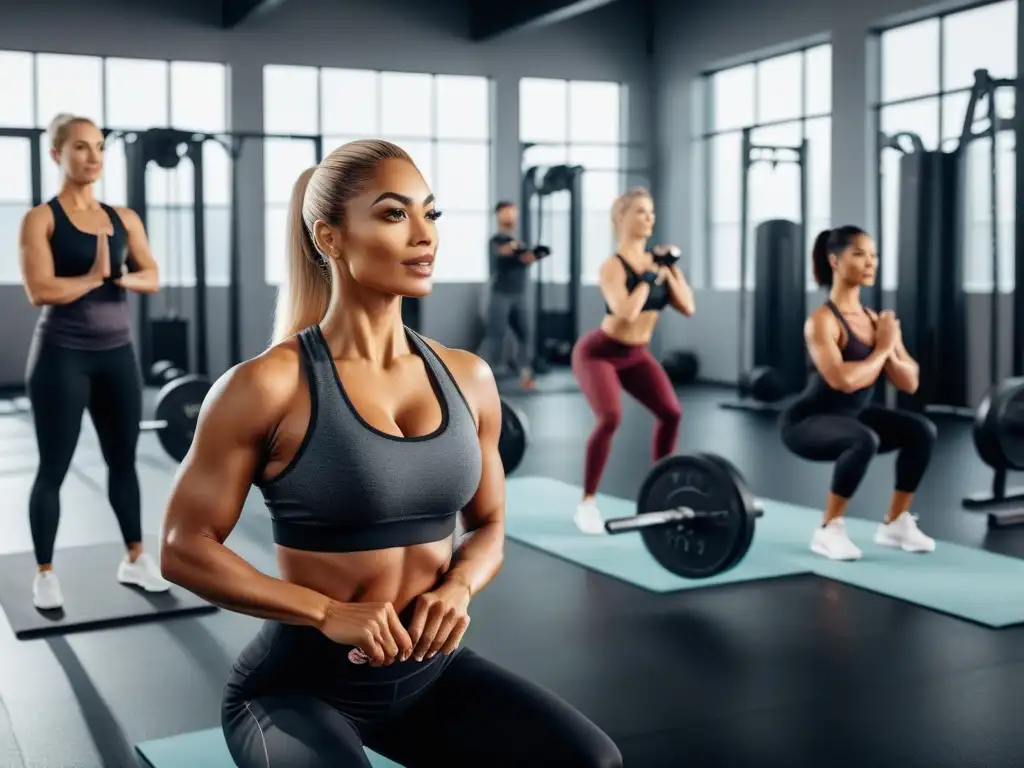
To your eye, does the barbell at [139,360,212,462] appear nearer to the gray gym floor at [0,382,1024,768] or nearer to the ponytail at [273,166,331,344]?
the gray gym floor at [0,382,1024,768]

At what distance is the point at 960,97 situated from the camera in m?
7.54

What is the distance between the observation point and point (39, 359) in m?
2.86

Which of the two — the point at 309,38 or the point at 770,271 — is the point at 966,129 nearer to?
the point at 770,271

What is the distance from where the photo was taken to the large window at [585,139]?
33.5ft

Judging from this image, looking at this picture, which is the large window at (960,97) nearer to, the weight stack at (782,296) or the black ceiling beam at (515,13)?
the weight stack at (782,296)

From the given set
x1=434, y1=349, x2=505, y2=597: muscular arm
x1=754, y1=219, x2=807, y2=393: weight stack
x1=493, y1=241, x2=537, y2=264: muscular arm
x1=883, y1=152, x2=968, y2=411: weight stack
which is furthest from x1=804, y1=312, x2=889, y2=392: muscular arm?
x1=493, y1=241, x2=537, y2=264: muscular arm

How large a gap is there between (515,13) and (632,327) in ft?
18.8

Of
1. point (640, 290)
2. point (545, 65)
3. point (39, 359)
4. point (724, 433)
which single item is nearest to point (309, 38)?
point (545, 65)

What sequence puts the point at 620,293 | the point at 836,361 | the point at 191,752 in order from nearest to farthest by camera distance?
1. the point at 191,752
2. the point at 836,361
3. the point at 620,293

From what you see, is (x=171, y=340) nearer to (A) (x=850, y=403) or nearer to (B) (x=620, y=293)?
(B) (x=620, y=293)

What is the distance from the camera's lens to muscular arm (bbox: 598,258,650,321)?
12.7 ft

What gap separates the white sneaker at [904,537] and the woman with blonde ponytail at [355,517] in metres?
2.59

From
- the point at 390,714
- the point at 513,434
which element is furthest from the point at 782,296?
the point at 390,714

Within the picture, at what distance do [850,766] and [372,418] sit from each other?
1212mm
